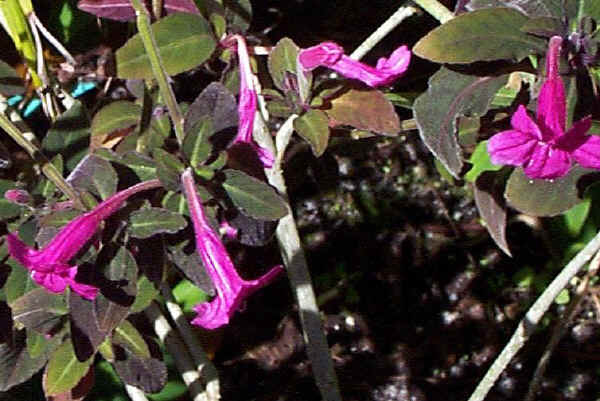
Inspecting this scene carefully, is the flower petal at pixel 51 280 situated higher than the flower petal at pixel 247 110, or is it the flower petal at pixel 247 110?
the flower petal at pixel 247 110

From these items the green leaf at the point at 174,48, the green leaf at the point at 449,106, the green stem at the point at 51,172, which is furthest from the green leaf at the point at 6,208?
the green leaf at the point at 449,106

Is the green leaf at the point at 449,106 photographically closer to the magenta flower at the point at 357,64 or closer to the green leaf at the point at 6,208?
the magenta flower at the point at 357,64

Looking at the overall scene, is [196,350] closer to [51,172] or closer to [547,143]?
[51,172]

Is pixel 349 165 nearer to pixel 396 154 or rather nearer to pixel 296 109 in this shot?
pixel 396 154

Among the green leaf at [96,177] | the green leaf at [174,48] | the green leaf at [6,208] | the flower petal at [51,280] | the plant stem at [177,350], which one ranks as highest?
the green leaf at [174,48]

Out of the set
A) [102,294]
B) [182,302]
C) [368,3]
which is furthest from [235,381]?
[102,294]

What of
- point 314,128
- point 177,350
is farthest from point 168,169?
point 177,350
